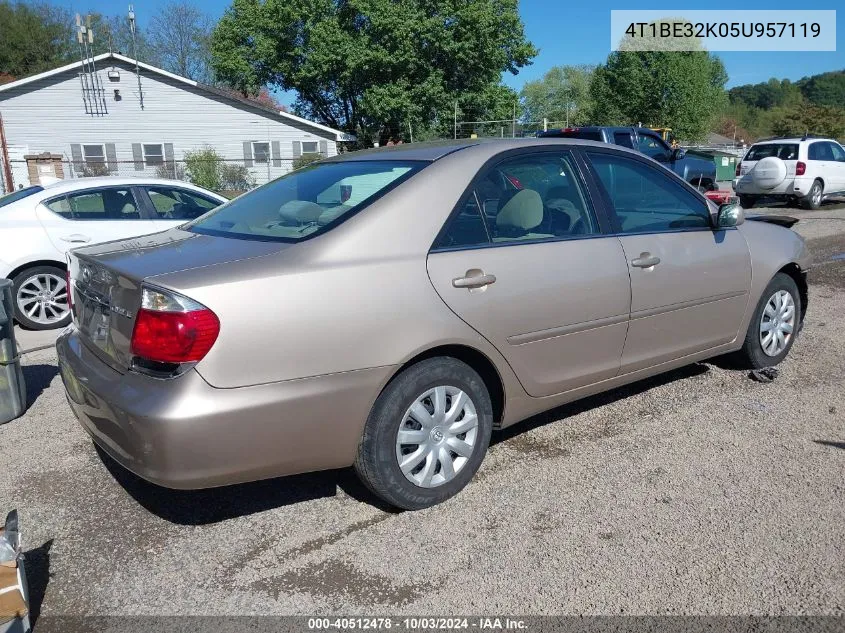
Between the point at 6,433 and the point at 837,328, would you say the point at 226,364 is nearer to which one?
the point at 6,433

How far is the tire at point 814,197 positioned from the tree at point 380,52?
2535 cm

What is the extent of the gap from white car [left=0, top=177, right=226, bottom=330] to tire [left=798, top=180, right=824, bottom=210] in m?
14.6

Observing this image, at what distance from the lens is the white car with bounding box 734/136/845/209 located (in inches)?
642

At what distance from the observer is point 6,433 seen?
4.35m

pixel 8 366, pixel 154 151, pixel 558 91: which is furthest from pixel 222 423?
pixel 558 91

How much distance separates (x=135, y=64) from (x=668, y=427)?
102ft

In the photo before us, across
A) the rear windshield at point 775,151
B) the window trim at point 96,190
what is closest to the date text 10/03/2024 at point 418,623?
the window trim at point 96,190

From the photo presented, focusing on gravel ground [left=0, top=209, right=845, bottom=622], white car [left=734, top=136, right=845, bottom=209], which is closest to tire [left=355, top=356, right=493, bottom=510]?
gravel ground [left=0, top=209, right=845, bottom=622]

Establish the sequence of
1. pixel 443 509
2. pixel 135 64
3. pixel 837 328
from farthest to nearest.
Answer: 1. pixel 135 64
2. pixel 837 328
3. pixel 443 509

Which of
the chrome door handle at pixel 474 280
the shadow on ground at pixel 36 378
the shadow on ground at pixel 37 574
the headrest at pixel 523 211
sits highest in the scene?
the headrest at pixel 523 211

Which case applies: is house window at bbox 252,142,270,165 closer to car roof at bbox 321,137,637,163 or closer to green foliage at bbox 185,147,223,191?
green foliage at bbox 185,147,223,191

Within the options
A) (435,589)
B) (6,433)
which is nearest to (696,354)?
(435,589)

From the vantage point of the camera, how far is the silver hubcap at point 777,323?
4918 millimetres

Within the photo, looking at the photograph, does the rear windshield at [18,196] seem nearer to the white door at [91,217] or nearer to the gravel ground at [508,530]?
the white door at [91,217]
